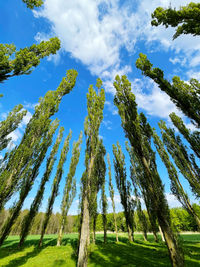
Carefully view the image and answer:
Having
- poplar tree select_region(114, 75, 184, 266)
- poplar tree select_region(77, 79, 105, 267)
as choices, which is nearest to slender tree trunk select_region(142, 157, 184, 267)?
poplar tree select_region(114, 75, 184, 266)

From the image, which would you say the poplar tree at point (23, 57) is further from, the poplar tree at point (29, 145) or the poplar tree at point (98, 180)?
the poplar tree at point (98, 180)

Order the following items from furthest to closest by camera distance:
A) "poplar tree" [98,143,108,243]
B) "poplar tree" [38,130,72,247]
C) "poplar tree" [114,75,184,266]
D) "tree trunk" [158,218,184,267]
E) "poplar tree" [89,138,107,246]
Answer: "poplar tree" [98,143,108,243] → "poplar tree" [38,130,72,247] → "poplar tree" [89,138,107,246] → "poplar tree" [114,75,184,266] → "tree trunk" [158,218,184,267]

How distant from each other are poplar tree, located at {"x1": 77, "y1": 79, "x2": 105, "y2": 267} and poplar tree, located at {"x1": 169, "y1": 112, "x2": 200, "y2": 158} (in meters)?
9.58

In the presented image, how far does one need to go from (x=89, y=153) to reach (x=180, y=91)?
27.5 feet

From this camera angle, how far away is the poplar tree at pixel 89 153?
6.64 m

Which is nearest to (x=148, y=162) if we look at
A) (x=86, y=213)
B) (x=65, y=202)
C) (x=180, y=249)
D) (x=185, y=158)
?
(x=180, y=249)

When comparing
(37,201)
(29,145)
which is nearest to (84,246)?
(29,145)

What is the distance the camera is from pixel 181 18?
19.9 feet

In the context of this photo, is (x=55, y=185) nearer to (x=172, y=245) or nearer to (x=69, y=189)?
(x=69, y=189)

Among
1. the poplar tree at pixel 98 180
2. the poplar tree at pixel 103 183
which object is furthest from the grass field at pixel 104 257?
the poplar tree at pixel 103 183

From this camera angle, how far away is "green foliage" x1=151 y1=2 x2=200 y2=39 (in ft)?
18.6

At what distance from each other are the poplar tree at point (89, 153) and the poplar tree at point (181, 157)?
10.1 meters

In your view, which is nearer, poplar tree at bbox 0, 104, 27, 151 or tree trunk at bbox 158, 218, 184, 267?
tree trunk at bbox 158, 218, 184, 267

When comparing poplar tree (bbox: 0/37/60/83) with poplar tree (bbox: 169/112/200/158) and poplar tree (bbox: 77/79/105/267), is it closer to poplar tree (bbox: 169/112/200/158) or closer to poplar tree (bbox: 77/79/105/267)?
poplar tree (bbox: 77/79/105/267)
